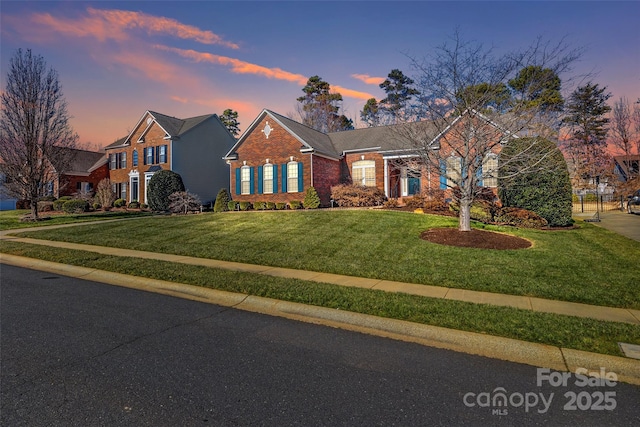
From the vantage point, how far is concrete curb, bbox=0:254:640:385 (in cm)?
399

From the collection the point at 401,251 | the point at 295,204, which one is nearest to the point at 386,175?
the point at 295,204

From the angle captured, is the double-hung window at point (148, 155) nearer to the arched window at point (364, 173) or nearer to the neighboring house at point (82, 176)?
the neighboring house at point (82, 176)

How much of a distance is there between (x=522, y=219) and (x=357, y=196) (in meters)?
9.56

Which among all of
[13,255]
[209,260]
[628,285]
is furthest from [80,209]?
[628,285]

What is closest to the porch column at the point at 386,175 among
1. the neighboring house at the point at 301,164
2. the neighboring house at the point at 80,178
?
Answer: the neighboring house at the point at 301,164

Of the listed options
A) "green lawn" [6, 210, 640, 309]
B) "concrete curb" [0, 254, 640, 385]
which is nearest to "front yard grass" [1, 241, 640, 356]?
"concrete curb" [0, 254, 640, 385]

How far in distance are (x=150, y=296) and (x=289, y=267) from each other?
136 inches

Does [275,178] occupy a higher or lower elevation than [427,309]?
higher

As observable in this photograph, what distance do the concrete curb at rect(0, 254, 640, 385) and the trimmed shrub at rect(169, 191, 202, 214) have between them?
18.3 metres

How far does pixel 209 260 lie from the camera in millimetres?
10312

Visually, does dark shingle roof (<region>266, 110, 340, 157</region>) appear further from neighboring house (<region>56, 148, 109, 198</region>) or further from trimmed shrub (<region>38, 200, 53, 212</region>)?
neighboring house (<region>56, 148, 109, 198</region>)

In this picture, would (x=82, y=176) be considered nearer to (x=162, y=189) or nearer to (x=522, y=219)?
(x=162, y=189)

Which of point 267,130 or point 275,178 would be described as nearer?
point 275,178

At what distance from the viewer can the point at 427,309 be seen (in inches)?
221
